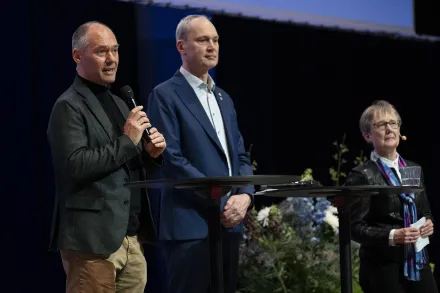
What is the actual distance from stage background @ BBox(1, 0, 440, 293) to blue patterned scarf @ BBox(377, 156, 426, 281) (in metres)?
1.18

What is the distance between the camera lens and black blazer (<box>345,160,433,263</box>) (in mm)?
3686

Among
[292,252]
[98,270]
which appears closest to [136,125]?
[98,270]

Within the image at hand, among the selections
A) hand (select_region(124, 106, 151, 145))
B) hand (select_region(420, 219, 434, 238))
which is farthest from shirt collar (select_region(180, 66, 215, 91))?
hand (select_region(420, 219, 434, 238))

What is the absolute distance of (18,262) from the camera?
4.25 meters

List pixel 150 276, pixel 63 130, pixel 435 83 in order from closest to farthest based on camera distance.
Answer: pixel 63 130 < pixel 150 276 < pixel 435 83

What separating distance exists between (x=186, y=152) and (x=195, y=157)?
0.05 meters

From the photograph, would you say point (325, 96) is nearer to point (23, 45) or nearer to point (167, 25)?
point (167, 25)

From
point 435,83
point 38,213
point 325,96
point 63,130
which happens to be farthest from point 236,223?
point 435,83

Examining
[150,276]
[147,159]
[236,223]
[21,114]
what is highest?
[21,114]

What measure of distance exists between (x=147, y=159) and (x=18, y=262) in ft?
5.46

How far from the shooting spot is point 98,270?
8.84ft

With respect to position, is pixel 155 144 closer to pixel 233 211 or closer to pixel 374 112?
pixel 233 211

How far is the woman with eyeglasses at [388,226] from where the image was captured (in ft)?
12.0

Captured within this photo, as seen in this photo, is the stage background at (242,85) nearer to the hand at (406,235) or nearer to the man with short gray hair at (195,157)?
the man with short gray hair at (195,157)
